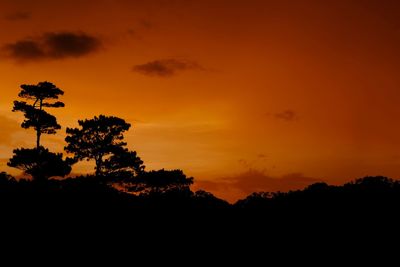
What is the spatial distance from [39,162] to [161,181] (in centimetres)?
1439

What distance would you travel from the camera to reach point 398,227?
27.5m

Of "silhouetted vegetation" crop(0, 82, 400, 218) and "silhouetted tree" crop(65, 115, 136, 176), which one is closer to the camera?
"silhouetted vegetation" crop(0, 82, 400, 218)

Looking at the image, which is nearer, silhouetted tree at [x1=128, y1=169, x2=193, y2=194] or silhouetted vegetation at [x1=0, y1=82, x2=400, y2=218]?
A: silhouetted vegetation at [x1=0, y1=82, x2=400, y2=218]

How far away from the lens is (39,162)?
166ft

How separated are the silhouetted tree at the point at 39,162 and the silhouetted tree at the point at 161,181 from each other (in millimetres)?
9160

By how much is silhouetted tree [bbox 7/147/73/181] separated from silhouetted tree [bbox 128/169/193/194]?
916 cm

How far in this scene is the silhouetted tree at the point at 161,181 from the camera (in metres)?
57.9

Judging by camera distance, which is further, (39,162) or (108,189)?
(39,162)

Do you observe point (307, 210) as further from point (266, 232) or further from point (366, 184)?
point (366, 184)

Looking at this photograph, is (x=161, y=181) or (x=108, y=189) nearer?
(x=108, y=189)

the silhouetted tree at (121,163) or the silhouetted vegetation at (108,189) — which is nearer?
the silhouetted vegetation at (108,189)

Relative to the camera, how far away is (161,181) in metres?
60.0

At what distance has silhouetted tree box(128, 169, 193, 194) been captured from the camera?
5794 centimetres

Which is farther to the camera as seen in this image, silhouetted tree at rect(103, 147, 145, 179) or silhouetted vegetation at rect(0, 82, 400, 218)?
silhouetted tree at rect(103, 147, 145, 179)
